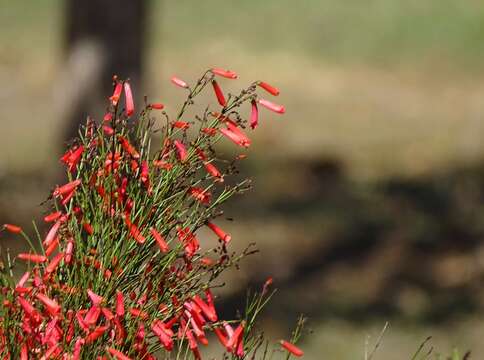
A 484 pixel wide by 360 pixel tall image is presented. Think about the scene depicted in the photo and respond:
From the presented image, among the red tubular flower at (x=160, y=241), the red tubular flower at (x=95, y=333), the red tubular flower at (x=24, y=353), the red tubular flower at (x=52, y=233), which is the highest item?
the red tubular flower at (x=160, y=241)

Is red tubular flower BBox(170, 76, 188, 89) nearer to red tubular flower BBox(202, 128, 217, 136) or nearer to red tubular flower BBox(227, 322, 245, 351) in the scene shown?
red tubular flower BBox(202, 128, 217, 136)

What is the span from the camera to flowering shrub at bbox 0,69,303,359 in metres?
2.71

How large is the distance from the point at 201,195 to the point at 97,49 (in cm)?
704

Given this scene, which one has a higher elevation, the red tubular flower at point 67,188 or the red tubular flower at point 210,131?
the red tubular flower at point 210,131

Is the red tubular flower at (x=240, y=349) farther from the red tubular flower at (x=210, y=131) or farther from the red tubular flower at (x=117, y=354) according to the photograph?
the red tubular flower at (x=210, y=131)

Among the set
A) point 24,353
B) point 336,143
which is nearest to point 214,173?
point 24,353

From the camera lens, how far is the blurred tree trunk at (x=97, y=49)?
376 inches

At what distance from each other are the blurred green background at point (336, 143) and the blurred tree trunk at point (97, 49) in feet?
0.09

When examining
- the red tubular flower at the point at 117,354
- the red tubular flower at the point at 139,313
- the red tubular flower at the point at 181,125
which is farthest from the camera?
the red tubular flower at the point at 181,125

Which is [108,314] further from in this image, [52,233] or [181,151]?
[181,151]

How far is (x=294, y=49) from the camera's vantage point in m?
18.5

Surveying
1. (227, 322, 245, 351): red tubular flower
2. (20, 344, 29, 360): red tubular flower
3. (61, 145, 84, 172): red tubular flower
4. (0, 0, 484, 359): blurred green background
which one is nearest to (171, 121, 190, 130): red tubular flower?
(61, 145, 84, 172): red tubular flower

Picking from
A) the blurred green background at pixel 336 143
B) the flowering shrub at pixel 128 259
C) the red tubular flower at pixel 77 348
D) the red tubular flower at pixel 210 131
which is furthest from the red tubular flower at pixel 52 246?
the blurred green background at pixel 336 143

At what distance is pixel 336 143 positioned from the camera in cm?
1410
